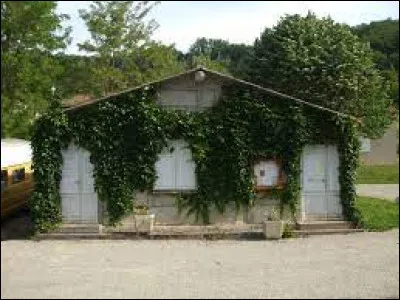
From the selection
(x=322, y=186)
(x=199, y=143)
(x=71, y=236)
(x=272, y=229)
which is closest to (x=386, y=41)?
(x=322, y=186)

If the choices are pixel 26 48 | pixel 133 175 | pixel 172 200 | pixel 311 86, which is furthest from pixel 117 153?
pixel 311 86

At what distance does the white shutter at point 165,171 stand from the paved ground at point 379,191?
12229 mm

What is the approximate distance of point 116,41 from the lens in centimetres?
3481

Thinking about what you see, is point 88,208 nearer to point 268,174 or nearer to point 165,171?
point 165,171

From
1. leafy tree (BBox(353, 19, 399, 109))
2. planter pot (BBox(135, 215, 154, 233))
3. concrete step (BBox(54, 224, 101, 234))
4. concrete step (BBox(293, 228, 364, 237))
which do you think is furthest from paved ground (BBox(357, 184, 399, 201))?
leafy tree (BBox(353, 19, 399, 109))

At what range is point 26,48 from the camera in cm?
617

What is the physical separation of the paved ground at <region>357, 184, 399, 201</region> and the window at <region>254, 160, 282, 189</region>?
10.3 m

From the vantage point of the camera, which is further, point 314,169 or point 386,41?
point 386,41

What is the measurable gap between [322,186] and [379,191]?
13211 mm

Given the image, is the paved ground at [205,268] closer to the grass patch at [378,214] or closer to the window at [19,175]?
the grass patch at [378,214]

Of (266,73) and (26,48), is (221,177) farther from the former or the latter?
(266,73)

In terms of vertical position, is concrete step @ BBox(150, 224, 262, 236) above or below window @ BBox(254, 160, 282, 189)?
below

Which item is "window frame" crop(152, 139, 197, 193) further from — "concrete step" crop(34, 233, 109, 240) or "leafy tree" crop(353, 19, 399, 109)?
"leafy tree" crop(353, 19, 399, 109)

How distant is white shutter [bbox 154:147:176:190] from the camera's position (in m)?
17.7
